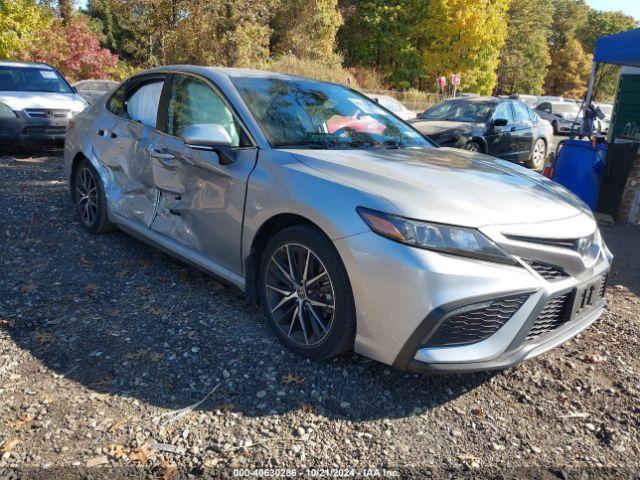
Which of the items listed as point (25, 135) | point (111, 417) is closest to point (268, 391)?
point (111, 417)

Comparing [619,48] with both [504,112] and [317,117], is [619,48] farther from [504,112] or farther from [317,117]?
[317,117]

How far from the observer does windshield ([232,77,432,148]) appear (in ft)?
11.5

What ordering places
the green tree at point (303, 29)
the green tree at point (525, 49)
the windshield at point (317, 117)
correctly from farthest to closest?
the green tree at point (525, 49) < the green tree at point (303, 29) < the windshield at point (317, 117)

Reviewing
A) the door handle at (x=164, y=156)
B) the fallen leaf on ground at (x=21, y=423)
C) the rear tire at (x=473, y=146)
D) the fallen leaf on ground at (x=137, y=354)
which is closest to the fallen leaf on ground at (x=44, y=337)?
the fallen leaf on ground at (x=137, y=354)

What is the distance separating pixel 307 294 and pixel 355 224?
56 centimetres

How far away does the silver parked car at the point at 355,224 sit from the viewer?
2.56 m

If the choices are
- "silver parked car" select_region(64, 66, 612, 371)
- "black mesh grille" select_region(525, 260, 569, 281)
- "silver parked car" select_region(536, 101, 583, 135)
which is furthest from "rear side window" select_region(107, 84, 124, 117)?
"silver parked car" select_region(536, 101, 583, 135)

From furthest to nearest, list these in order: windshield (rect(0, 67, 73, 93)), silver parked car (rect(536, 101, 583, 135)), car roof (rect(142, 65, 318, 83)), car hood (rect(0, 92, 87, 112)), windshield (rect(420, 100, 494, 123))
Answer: silver parked car (rect(536, 101, 583, 135)) < windshield (rect(420, 100, 494, 123)) < windshield (rect(0, 67, 73, 93)) < car hood (rect(0, 92, 87, 112)) < car roof (rect(142, 65, 318, 83))

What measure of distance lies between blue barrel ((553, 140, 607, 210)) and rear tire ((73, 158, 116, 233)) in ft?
18.2

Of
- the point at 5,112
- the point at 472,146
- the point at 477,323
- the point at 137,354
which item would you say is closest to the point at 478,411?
the point at 477,323

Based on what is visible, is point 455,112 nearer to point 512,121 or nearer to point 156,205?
point 512,121

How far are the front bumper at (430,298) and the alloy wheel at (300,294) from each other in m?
0.26

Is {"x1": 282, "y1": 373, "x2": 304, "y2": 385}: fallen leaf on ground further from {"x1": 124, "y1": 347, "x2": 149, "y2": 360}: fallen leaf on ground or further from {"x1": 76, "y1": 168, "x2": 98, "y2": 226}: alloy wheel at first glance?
{"x1": 76, "y1": 168, "x2": 98, "y2": 226}: alloy wheel

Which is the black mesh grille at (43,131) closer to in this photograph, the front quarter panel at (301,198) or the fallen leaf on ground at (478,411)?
the front quarter panel at (301,198)
